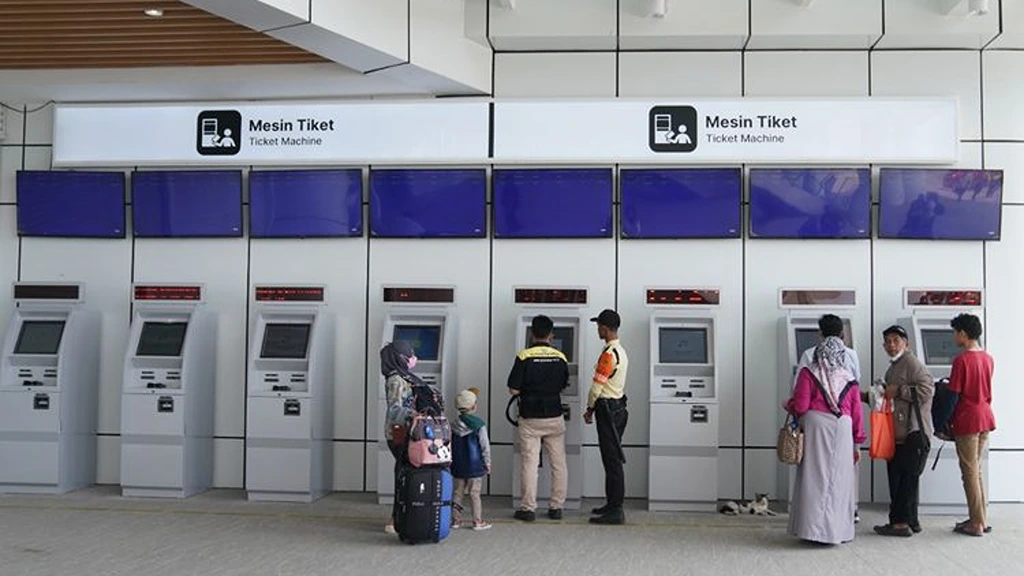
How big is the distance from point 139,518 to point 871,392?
5.01m

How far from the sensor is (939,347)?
7.87 m

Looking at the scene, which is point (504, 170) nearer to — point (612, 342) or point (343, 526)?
point (612, 342)

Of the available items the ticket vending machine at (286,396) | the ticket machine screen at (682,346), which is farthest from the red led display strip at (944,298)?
the ticket vending machine at (286,396)

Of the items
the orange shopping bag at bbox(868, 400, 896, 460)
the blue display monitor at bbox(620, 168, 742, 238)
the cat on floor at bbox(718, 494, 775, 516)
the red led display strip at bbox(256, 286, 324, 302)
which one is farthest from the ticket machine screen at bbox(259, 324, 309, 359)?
the orange shopping bag at bbox(868, 400, 896, 460)

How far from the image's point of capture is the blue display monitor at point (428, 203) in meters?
8.59

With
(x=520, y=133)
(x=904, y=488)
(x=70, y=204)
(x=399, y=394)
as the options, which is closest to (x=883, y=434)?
(x=904, y=488)

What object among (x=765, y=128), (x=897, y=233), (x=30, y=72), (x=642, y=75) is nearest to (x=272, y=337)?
(x=30, y=72)

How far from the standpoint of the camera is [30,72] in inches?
336

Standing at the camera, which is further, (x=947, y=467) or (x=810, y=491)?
(x=947, y=467)

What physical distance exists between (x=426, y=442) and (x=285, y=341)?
2065 mm

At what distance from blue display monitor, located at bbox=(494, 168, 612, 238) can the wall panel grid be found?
19 cm

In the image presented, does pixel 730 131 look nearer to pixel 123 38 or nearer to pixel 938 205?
pixel 938 205

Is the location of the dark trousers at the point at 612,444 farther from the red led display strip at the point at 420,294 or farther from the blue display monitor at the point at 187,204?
the blue display monitor at the point at 187,204

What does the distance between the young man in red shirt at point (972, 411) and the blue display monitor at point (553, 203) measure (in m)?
2.70
